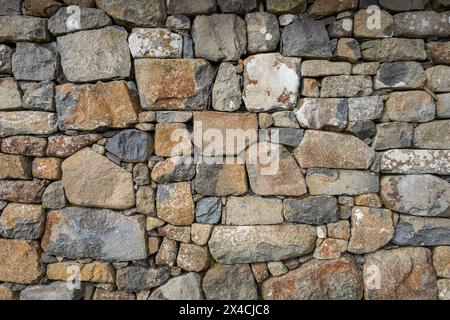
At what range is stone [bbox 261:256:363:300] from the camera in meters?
2.26

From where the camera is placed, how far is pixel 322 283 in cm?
227

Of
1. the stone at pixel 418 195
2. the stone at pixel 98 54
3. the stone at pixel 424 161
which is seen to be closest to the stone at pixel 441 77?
the stone at pixel 424 161

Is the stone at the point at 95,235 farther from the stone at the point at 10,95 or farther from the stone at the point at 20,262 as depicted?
the stone at the point at 10,95

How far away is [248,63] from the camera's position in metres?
2.25

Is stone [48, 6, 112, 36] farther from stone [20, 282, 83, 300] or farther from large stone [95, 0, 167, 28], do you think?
stone [20, 282, 83, 300]

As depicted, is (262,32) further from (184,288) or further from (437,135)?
(184,288)

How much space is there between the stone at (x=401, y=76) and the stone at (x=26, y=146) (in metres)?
2.38

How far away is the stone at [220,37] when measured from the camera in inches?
88.4

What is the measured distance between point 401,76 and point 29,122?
2.61 metres

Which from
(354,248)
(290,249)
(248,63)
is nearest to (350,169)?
(354,248)

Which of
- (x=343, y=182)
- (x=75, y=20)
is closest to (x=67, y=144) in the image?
(x=75, y=20)

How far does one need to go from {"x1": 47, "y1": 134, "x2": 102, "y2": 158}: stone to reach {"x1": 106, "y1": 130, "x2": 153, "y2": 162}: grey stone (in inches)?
6.1

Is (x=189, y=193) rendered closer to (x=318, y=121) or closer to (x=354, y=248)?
(x=318, y=121)

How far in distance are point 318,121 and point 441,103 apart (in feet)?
2.83
